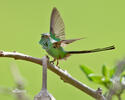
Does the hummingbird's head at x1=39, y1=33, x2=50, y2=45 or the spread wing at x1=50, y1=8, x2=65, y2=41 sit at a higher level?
the spread wing at x1=50, y1=8, x2=65, y2=41

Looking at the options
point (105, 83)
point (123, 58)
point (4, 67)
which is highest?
point (123, 58)

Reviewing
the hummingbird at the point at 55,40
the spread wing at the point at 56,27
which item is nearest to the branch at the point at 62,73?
the hummingbird at the point at 55,40

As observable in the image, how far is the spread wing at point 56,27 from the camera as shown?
123 cm

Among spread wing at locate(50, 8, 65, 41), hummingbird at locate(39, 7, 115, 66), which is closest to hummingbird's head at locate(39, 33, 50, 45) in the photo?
hummingbird at locate(39, 7, 115, 66)

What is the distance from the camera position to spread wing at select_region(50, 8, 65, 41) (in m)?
1.23

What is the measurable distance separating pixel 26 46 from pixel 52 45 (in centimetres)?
511

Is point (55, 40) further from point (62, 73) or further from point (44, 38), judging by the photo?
point (62, 73)

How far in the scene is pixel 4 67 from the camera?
19.6 feet

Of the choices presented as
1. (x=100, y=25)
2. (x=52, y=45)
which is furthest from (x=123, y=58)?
(x=100, y=25)

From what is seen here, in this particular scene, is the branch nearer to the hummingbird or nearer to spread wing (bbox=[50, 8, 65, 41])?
the hummingbird

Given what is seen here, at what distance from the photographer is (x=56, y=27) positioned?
1271mm

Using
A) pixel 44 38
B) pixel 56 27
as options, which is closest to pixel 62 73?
pixel 44 38

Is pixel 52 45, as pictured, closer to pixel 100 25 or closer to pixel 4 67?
pixel 4 67

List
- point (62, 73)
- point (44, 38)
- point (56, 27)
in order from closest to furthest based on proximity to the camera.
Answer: point (62, 73) < point (44, 38) < point (56, 27)
